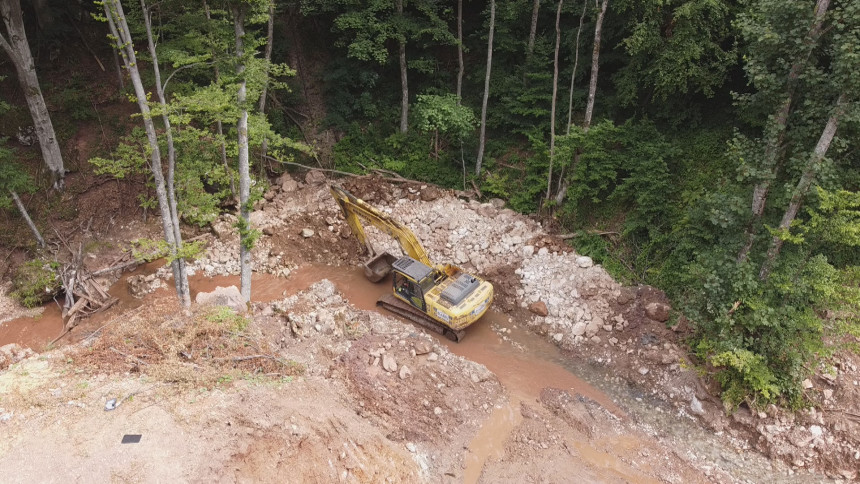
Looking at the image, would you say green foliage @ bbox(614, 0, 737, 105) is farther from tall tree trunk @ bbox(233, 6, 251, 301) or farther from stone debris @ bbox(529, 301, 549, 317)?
tall tree trunk @ bbox(233, 6, 251, 301)

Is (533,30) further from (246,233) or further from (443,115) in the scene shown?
(246,233)

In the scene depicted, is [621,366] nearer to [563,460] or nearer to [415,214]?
[563,460]

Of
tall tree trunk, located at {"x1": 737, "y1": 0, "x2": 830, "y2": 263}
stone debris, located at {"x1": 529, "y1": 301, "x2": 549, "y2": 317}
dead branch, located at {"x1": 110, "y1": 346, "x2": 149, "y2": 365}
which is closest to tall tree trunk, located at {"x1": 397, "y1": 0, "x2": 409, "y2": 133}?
stone debris, located at {"x1": 529, "y1": 301, "x2": 549, "y2": 317}

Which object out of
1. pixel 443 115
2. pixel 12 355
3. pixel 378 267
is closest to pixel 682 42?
pixel 443 115

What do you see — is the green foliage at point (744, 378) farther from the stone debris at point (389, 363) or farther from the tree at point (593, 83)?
the tree at point (593, 83)

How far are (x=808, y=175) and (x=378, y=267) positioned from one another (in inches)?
403

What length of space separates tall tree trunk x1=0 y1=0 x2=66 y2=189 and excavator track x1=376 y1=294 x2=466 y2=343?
1097 cm

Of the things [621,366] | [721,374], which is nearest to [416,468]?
[621,366]

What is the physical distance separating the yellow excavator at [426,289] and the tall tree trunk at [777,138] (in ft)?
19.1

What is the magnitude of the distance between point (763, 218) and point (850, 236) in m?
1.66

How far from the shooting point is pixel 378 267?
1380 cm

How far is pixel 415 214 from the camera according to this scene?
50.7 feet

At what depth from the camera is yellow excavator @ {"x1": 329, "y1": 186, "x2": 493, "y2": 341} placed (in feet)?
36.4

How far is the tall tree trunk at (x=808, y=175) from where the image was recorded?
26.9ft
